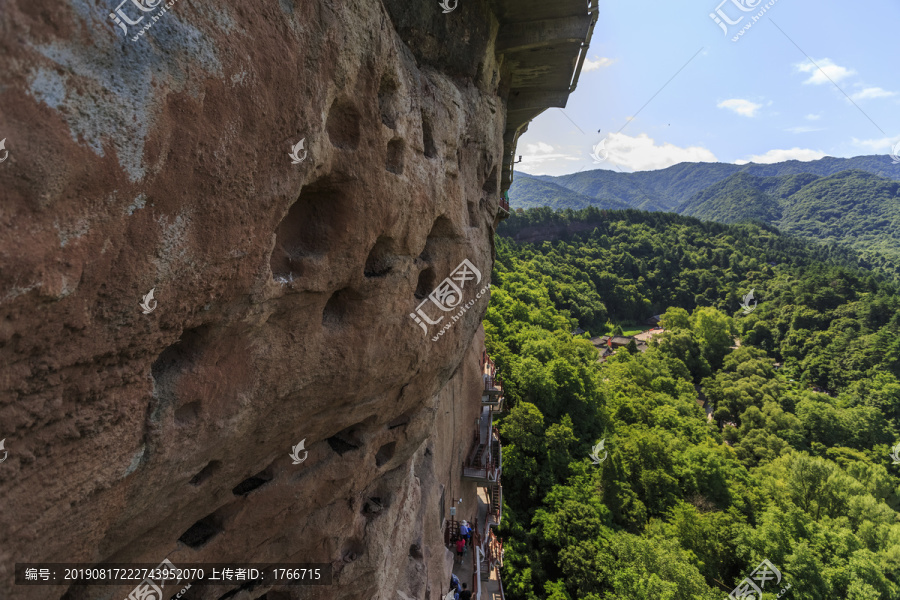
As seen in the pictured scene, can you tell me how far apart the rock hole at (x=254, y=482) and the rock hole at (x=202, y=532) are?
43 centimetres

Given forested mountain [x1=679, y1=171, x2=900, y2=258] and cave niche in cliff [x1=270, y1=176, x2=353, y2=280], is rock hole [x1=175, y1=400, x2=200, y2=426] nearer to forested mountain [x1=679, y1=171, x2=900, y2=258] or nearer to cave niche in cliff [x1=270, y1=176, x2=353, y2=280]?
cave niche in cliff [x1=270, y1=176, x2=353, y2=280]

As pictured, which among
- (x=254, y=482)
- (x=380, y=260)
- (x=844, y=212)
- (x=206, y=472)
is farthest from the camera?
(x=844, y=212)

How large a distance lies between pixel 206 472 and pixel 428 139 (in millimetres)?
5802

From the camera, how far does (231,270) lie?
4.39 m

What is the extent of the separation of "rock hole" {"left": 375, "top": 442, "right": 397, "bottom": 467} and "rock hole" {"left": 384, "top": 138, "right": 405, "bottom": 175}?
5.43 metres

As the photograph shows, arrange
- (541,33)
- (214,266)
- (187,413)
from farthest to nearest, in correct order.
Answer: (541,33), (187,413), (214,266)

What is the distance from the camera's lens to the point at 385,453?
29.4 ft

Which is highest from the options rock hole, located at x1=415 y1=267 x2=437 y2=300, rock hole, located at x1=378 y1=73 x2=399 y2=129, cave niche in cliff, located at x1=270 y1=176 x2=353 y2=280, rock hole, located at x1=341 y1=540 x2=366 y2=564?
rock hole, located at x1=378 y1=73 x2=399 y2=129
